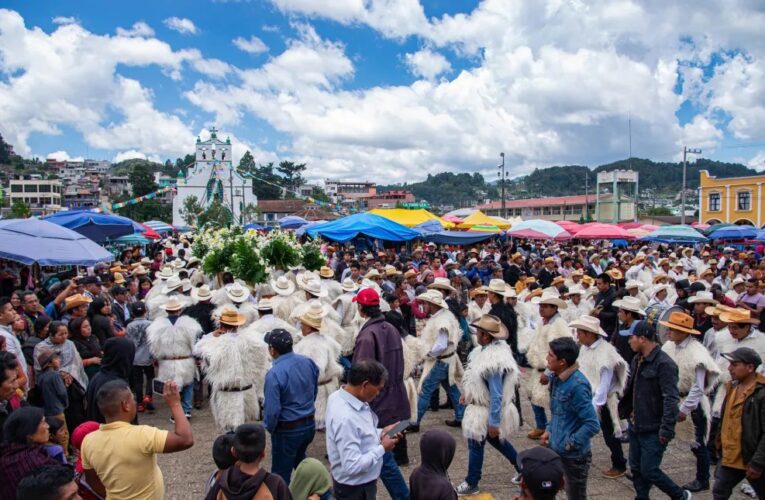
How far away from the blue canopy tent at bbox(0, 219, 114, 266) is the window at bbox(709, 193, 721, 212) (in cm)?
5213

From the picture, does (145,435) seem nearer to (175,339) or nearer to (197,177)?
(175,339)

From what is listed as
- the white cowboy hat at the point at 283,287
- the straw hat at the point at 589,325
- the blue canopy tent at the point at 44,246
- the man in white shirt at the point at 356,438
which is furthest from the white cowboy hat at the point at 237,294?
the straw hat at the point at 589,325

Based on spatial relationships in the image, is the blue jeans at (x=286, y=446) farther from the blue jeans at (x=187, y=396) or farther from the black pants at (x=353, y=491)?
the blue jeans at (x=187, y=396)

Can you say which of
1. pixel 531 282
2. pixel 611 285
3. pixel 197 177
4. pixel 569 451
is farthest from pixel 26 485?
pixel 197 177

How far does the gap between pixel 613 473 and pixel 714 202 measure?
167ft

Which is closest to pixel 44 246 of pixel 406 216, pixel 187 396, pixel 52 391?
pixel 187 396

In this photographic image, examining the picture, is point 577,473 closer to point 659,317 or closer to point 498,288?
point 498,288

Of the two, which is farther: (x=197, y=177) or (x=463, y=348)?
(x=197, y=177)

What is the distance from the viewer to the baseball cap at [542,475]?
95.9 inches

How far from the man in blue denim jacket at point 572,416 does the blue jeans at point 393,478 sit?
1188 millimetres

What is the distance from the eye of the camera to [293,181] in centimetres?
9400

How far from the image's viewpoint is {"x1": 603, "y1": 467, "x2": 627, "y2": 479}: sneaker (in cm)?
490

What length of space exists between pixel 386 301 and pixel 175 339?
110 inches

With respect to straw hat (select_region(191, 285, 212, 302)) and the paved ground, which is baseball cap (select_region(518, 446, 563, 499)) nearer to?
the paved ground
